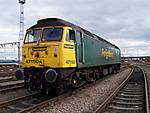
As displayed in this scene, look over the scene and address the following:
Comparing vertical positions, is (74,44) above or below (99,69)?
above

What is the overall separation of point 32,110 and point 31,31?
15.4 feet

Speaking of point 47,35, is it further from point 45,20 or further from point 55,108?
point 55,108

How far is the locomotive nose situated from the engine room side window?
1.62 metres

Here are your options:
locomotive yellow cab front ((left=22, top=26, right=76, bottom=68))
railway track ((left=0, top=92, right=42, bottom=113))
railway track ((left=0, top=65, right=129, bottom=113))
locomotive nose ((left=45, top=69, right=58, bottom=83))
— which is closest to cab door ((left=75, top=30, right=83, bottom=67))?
locomotive yellow cab front ((left=22, top=26, right=76, bottom=68))

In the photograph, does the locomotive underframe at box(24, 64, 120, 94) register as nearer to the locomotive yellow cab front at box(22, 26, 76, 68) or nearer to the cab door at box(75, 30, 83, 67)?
the locomotive yellow cab front at box(22, 26, 76, 68)

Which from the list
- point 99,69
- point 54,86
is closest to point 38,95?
point 54,86

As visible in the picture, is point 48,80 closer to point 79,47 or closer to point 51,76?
point 51,76

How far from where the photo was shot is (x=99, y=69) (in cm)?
1967

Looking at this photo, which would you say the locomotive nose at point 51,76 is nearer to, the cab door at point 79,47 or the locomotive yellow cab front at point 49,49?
the locomotive yellow cab front at point 49,49

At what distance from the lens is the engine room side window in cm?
1128

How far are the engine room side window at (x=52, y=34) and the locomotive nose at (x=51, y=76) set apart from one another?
162 centimetres

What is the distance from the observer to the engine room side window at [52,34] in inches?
444

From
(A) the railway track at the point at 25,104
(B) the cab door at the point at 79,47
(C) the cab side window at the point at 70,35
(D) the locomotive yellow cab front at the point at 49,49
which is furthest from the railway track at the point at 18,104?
(C) the cab side window at the point at 70,35

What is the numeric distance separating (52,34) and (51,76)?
210cm
